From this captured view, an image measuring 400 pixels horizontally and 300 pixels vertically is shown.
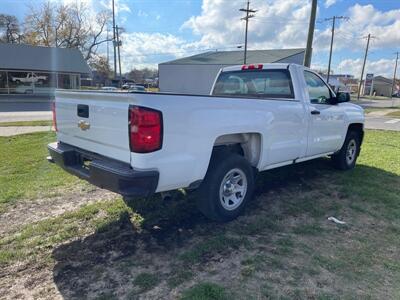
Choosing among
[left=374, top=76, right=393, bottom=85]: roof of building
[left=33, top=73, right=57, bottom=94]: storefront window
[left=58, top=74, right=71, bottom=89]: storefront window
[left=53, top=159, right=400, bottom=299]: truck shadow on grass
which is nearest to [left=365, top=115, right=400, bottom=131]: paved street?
[left=53, top=159, right=400, bottom=299]: truck shadow on grass

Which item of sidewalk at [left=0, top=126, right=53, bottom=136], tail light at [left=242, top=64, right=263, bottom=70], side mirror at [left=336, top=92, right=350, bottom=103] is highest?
tail light at [left=242, top=64, right=263, bottom=70]

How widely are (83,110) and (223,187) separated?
1844mm

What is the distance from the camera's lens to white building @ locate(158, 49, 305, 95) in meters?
45.5

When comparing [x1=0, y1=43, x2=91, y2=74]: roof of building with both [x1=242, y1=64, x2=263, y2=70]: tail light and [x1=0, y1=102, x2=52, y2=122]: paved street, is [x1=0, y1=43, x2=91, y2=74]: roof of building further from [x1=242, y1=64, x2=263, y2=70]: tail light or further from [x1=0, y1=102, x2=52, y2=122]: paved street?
[x1=242, y1=64, x2=263, y2=70]: tail light

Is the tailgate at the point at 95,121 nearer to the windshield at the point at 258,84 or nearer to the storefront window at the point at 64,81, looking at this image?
the windshield at the point at 258,84

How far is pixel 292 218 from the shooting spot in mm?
4301

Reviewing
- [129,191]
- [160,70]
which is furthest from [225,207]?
[160,70]

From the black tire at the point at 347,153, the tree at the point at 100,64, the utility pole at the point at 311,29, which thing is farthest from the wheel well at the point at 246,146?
the tree at the point at 100,64

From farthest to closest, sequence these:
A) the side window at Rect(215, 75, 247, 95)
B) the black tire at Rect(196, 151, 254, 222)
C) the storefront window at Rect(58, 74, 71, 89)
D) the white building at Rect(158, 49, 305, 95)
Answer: the white building at Rect(158, 49, 305, 95), the storefront window at Rect(58, 74, 71, 89), the side window at Rect(215, 75, 247, 95), the black tire at Rect(196, 151, 254, 222)

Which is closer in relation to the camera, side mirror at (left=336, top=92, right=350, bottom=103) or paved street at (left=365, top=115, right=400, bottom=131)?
side mirror at (left=336, top=92, right=350, bottom=103)

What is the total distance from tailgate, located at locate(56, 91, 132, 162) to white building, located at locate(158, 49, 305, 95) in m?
41.6

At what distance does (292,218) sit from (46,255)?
2.91 metres

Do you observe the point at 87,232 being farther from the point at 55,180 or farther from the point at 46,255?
the point at 55,180

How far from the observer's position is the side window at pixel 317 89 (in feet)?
17.3
